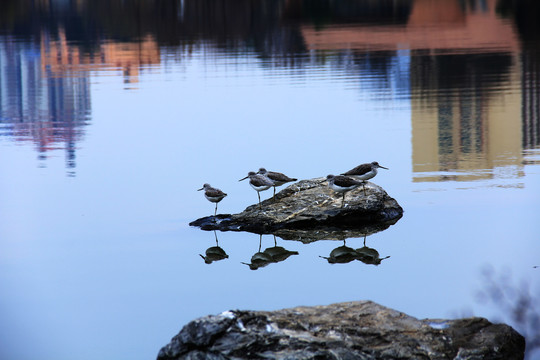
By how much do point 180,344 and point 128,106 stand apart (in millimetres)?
24460

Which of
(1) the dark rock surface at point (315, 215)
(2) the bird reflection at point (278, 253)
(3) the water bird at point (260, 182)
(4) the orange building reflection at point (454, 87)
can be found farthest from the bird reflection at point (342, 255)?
(4) the orange building reflection at point (454, 87)

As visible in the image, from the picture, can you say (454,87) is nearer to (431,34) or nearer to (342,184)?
(342,184)

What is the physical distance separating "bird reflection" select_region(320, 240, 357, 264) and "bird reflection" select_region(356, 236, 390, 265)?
0.10 meters

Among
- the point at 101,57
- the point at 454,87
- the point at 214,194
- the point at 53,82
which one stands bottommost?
the point at 214,194

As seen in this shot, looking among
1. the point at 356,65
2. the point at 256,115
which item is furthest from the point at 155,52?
the point at 256,115

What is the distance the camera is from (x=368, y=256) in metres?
14.0

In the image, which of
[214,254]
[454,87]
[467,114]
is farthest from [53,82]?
[214,254]

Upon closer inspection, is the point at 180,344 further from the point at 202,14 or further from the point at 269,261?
the point at 202,14

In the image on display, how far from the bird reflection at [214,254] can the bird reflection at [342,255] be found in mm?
1616

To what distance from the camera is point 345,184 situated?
1570 centimetres

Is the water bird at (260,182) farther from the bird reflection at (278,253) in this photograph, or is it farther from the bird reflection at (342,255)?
the bird reflection at (342,255)

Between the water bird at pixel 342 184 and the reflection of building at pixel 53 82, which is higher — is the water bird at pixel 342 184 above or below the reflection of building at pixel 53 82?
below

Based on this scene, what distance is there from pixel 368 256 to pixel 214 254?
2.43 m

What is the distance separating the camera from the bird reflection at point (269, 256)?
1374 cm
